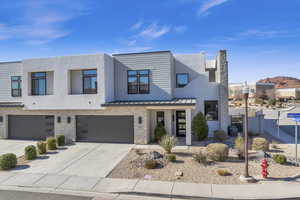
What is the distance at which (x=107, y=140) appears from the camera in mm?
14930

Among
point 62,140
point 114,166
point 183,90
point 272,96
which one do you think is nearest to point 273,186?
point 114,166

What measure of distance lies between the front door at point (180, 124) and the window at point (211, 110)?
6.69 feet

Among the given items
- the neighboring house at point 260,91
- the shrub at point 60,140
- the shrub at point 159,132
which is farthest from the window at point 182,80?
the neighboring house at point 260,91

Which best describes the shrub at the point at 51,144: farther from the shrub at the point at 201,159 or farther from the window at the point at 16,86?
the shrub at the point at 201,159

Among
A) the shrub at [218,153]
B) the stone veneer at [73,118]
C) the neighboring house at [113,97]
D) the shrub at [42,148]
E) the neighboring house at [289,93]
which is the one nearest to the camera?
the shrub at [218,153]

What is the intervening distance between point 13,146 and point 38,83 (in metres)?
5.19

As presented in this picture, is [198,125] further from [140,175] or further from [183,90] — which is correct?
[140,175]

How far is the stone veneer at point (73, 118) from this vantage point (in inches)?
552

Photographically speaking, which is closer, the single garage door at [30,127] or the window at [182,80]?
the single garage door at [30,127]

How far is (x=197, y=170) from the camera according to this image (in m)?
8.95

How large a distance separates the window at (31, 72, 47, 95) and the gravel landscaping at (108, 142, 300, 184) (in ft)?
33.3

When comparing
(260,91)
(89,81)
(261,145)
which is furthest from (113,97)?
(260,91)

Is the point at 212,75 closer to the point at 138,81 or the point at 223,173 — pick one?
the point at 138,81

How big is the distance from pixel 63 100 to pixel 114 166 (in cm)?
772
